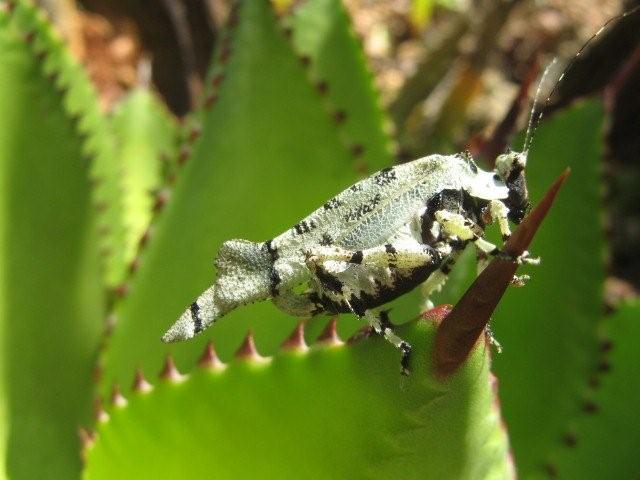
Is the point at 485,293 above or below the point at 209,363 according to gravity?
below

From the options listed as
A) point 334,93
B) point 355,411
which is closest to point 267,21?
point 334,93

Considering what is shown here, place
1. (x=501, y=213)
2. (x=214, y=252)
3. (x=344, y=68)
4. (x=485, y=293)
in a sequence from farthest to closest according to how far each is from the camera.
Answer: (x=344, y=68) < (x=214, y=252) < (x=501, y=213) < (x=485, y=293)

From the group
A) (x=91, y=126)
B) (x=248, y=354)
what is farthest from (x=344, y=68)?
(x=248, y=354)

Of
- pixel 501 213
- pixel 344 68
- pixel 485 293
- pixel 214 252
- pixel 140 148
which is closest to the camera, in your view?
pixel 485 293

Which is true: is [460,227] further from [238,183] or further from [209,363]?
[238,183]

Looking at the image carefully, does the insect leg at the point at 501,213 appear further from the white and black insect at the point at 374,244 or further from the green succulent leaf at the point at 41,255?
the green succulent leaf at the point at 41,255

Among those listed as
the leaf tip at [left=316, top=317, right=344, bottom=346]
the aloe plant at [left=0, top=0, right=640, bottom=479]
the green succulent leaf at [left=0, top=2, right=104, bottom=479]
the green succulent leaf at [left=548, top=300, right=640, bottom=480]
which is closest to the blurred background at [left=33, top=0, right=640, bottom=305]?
the aloe plant at [left=0, top=0, right=640, bottom=479]

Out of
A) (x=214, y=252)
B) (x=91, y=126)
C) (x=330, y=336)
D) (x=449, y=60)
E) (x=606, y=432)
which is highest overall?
(x=449, y=60)
